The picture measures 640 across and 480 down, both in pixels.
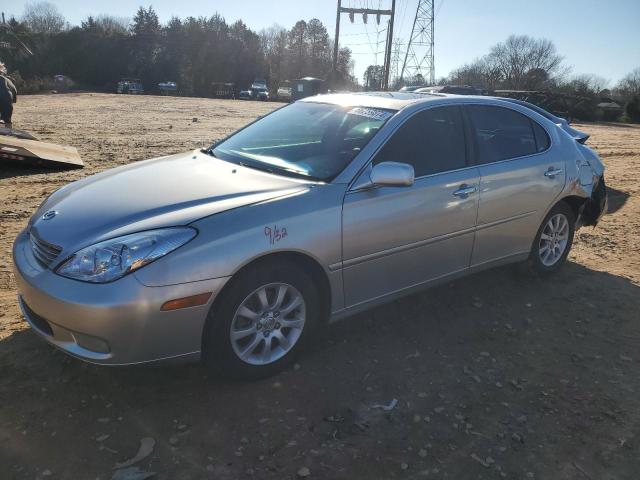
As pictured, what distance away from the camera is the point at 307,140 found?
385 centimetres

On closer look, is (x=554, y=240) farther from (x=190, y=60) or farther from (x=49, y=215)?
(x=190, y=60)

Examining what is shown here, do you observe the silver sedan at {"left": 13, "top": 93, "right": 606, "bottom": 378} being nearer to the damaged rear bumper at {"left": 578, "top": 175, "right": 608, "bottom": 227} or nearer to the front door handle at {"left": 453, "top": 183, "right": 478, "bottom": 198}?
the front door handle at {"left": 453, "top": 183, "right": 478, "bottom": 198}

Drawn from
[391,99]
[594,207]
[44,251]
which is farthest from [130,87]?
[44,251]

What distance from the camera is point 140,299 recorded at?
2.56 m

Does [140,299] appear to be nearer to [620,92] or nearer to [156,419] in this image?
[156,419]

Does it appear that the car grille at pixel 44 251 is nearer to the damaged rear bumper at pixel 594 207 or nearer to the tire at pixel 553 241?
the tire at pixel 553 241

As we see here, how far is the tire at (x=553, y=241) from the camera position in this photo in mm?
4777

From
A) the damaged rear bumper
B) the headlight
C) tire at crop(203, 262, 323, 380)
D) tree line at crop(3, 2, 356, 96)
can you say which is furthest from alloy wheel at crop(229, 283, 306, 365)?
tree line at crop(3, 2, 356, 96)

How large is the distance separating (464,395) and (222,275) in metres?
1.60

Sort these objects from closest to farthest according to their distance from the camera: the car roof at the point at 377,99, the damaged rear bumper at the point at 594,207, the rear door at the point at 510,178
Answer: the car roof at the point at 377,99 → the rear door at the point at 510,178 → the damaged rear bumper at the point at 594,207

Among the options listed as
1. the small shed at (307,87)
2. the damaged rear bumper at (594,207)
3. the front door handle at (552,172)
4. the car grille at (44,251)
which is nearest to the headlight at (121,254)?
the car grille at (44,251)

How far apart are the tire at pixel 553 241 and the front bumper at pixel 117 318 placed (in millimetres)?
3194

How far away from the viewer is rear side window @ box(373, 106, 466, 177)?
3.63 m

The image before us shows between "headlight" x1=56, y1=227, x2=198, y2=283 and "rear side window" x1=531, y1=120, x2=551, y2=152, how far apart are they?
3296 mm
